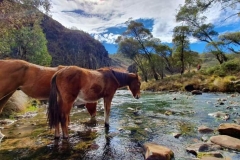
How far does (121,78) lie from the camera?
8.30 m

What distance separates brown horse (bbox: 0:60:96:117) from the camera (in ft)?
18.2

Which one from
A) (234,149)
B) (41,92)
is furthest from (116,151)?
(41,92)

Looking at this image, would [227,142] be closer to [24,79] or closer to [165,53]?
[24,79]

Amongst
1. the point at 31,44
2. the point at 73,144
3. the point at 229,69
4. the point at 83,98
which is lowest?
the point at 73,144

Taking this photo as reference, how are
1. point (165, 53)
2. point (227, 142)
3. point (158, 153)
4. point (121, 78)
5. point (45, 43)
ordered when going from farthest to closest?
point (165, 53), point (45, 43), point (121, 78), point (227, 142), point (158, 153)

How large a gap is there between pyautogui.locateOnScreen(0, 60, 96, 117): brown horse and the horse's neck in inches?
99.0

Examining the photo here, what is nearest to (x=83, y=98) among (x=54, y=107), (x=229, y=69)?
(x=54, y=107)

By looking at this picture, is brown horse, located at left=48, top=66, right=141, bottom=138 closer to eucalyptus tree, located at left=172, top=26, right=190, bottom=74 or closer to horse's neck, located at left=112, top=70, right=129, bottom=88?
horse's neck, located at left=112, top=70, right=129, bottom=88

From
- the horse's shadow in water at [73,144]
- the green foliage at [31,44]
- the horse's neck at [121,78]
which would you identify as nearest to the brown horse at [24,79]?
the horse's shadow in water at [73,144]

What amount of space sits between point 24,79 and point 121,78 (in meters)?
3.86

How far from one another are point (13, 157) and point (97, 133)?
2659mm

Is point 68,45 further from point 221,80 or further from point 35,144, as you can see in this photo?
point 35,144

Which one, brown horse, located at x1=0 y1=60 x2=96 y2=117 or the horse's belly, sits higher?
brown horse, located at x1=0 y1=60 x2=96 y2=117

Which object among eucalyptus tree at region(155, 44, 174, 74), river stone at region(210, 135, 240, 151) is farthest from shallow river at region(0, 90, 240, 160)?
eucalyptus tree at region(155, 44, 174, 74)
